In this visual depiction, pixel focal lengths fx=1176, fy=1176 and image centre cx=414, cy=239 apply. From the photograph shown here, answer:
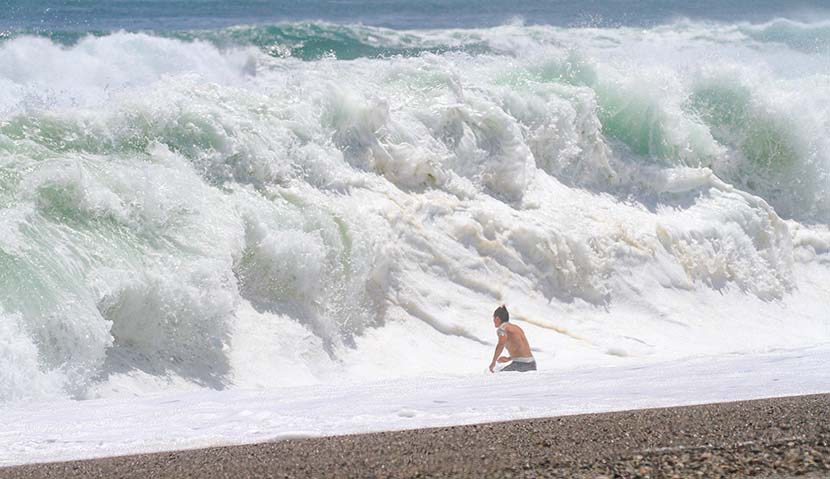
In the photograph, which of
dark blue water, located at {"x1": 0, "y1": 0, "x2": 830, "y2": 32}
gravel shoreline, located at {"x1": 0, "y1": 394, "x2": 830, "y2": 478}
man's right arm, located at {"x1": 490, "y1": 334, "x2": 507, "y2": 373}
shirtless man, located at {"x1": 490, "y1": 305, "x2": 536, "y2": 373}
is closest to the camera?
gravel shoreline, located at {"x1": 0, "y1": 394, "x2": 830, "y2": 478}

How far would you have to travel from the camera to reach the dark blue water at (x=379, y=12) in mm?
31406

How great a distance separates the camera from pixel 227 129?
1086cm

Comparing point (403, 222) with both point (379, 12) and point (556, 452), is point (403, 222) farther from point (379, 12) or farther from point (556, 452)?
point (379, 12)

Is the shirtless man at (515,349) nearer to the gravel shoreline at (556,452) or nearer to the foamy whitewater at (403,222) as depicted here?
the foamy whitewater at (403,222)

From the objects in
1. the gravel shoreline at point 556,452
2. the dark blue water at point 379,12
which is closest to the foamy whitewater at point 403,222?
the gravel shoreline at point 556,452

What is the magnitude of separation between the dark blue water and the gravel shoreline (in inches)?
925

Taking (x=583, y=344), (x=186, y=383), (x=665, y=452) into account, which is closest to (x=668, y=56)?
(x=583, y=344)

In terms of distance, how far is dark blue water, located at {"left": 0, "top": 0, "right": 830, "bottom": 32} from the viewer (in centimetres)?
3141

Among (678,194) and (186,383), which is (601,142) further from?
(186,383)

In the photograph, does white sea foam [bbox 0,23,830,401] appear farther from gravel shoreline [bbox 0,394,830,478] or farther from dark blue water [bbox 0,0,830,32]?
dark blue water [bbox 0,0,830,32]

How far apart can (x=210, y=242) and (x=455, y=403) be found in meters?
4.24

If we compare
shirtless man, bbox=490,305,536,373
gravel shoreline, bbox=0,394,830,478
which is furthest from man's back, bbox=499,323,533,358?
gravel shoreline, bbox=0,394,830,478

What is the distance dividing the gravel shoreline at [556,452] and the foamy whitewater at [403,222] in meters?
1.96

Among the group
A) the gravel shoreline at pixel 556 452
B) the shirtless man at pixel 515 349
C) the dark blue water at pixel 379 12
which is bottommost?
the shirtless man at pixel 515 349
